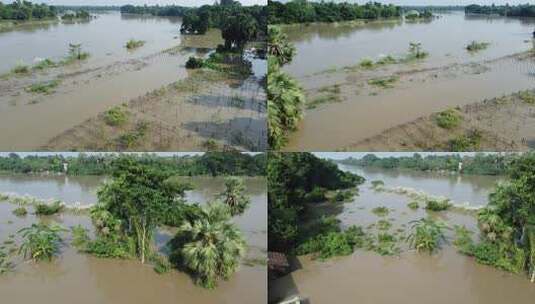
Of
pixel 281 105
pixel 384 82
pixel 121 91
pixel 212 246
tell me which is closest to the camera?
pixel 281 105

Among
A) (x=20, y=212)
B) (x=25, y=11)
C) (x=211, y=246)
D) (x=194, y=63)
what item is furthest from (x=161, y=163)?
(x=25, y=11)

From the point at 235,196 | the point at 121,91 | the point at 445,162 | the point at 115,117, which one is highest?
the point at 121,91

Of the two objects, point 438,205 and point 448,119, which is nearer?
point 448,119

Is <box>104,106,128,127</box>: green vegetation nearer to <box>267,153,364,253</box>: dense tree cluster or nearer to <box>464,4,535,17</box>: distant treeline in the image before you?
<box>267,153,364,253</box>: dense tree cluster

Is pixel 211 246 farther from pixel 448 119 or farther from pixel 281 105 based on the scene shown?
pixel 448 119

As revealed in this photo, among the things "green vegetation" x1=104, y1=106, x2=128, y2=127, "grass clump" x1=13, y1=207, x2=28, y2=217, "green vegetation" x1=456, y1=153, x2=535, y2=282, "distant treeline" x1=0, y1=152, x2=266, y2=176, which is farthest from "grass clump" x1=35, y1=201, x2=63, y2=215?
"green vegetation" x1=456, y1=153, x2=535, y2=282

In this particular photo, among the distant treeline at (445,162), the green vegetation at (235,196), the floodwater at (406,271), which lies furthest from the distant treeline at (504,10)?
the green vegetation at (235,196)

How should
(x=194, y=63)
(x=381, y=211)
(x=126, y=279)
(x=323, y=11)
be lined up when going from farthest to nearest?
(x=194, y=63), (x=323, y=11), (x=381, y=211), (x=126, y=279)
